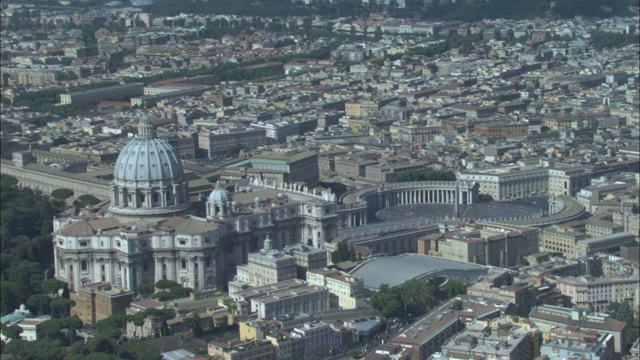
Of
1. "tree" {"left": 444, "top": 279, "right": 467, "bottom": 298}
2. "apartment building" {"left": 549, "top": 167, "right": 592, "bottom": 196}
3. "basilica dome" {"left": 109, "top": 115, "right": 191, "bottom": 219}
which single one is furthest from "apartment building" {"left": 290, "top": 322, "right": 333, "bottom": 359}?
"apartment building" {"left": 549, "top": 167, "right": 592, "bottom": 196}

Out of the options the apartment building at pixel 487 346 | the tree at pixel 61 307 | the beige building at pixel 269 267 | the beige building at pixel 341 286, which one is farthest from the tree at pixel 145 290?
the apartment building at pixel 487 346

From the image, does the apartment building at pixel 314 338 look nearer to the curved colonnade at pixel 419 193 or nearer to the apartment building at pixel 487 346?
the apartment building at pixel 487 346

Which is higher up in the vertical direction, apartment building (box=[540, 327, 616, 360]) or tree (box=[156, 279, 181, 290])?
apartment building (box=[540, 327, 616, 360])

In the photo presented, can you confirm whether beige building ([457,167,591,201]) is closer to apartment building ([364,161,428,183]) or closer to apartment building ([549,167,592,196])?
apartment building ([549,167,592,196])

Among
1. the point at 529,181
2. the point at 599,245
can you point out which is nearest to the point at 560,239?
the point at 599,245

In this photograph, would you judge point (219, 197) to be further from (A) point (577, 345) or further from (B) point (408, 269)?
(A) point (577, 345)

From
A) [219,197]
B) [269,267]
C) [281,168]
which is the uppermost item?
[219,197]
